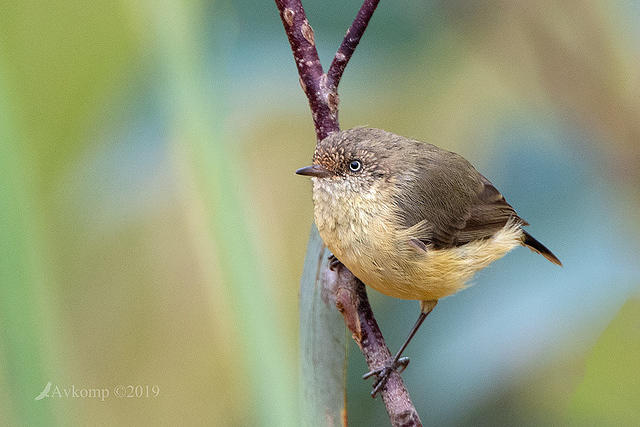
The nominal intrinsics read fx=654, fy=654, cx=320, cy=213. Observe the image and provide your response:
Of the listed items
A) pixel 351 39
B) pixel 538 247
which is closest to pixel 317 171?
pixel 351 39

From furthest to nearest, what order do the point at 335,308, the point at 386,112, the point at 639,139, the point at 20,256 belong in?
the point at 386,112, the point at 639,139, the point at 335,308, the point at 20,256

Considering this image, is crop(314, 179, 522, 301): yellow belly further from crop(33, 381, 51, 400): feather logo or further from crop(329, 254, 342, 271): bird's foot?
crop(33, 381, 51, 400): feather logo

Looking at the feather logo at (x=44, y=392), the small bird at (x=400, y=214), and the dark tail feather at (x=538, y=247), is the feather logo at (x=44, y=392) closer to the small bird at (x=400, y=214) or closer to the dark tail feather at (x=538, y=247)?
the small bird at (x=400, y=214)

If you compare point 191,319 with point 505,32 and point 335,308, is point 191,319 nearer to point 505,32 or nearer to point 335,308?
point 335,308

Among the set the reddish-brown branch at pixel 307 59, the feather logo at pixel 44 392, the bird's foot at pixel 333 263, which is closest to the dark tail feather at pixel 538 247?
the bird's foot at pixel 333 263

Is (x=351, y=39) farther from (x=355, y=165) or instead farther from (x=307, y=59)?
(x=355, y=165)

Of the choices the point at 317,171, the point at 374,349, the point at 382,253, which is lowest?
the point at 374,349

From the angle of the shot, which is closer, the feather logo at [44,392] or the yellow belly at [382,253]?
the feather logo at [44,392]

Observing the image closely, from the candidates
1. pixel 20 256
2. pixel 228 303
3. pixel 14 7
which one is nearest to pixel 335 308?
pixel 228 303
